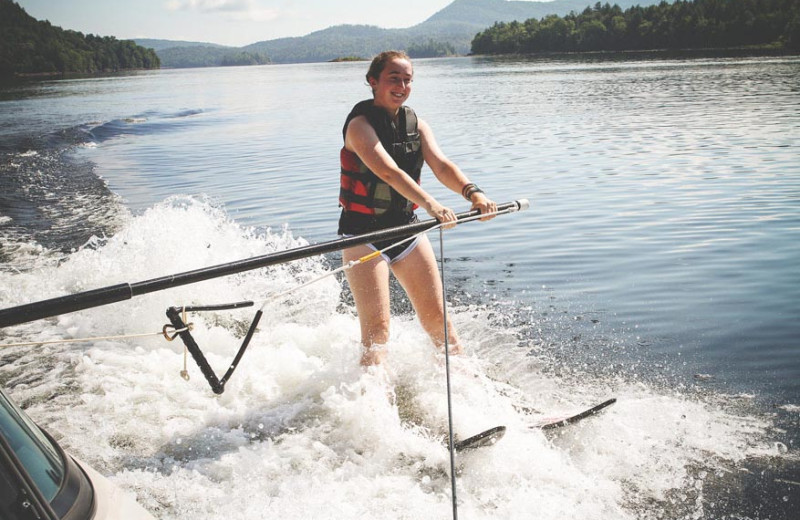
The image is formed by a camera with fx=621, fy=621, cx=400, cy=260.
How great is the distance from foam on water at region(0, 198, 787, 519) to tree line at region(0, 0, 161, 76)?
413 ft

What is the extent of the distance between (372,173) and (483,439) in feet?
6.50

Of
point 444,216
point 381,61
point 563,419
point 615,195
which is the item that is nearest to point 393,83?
point 381,61

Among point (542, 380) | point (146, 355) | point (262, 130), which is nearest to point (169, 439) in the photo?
point (146, 355)

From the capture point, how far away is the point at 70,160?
18.6 meters

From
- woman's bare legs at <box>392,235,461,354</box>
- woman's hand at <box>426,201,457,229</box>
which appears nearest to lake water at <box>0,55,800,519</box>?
woman's bare legs at <box>392,235,461,354</box>

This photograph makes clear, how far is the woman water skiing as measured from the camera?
4.27m

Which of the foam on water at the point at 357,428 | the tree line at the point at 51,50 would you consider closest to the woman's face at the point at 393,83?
the foam on water at the point at 357,428

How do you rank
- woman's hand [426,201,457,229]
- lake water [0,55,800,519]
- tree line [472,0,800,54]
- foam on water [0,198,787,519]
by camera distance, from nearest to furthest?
1. foam on water [0,198,787,519]
2. lake water [0,55,800,519]
3. woman's hand [426,201,457,229]
4. tree line [472,0,800,54]

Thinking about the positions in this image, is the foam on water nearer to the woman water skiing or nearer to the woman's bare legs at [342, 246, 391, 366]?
the woman's bare legs at [342, 246, 391, 366]

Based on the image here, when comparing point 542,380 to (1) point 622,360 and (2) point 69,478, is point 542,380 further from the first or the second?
(2) point 69,478

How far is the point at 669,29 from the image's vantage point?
363 feet

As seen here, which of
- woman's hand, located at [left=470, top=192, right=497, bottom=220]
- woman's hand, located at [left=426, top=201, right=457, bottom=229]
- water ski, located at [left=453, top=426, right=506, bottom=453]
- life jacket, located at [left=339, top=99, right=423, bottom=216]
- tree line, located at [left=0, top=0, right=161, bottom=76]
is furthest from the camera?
tree line, located at [left=0, top=0, right=161, bottom=76]

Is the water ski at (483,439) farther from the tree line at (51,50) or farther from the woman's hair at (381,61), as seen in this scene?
the tree line at (51,50)

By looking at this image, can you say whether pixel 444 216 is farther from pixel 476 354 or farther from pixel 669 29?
pixel 669 29
